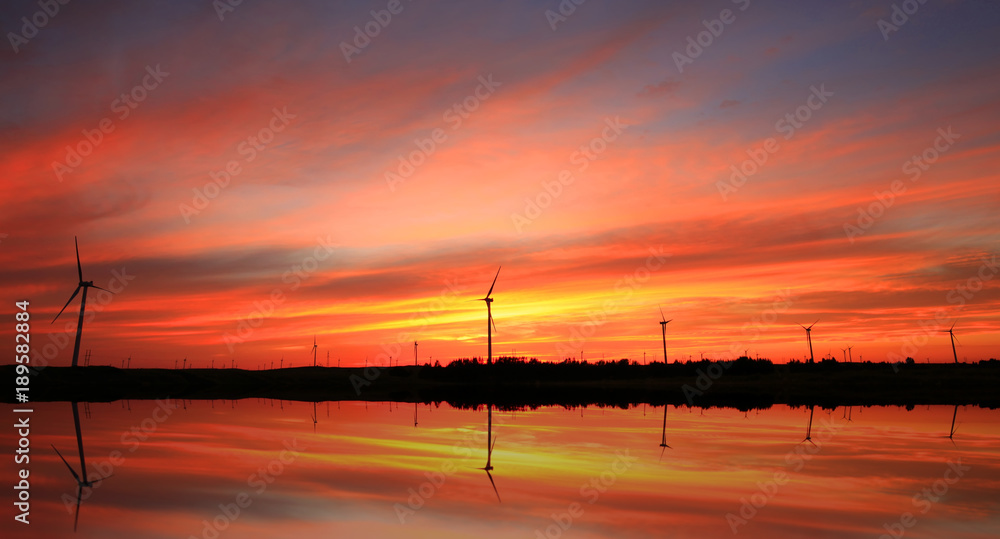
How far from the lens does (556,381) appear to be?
132875 mm

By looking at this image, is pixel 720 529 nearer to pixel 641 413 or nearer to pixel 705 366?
pixel 641 413

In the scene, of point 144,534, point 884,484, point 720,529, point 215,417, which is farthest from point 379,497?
point 215,417

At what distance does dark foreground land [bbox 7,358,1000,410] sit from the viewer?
97875 millimetres

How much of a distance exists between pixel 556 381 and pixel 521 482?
364ft

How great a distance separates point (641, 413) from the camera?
179 ft

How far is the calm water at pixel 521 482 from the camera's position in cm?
1747

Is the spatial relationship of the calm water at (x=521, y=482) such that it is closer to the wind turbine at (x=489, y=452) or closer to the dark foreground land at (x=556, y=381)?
the wind turbine at (x=489, y=452)

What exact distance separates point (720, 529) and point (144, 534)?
13646mm
